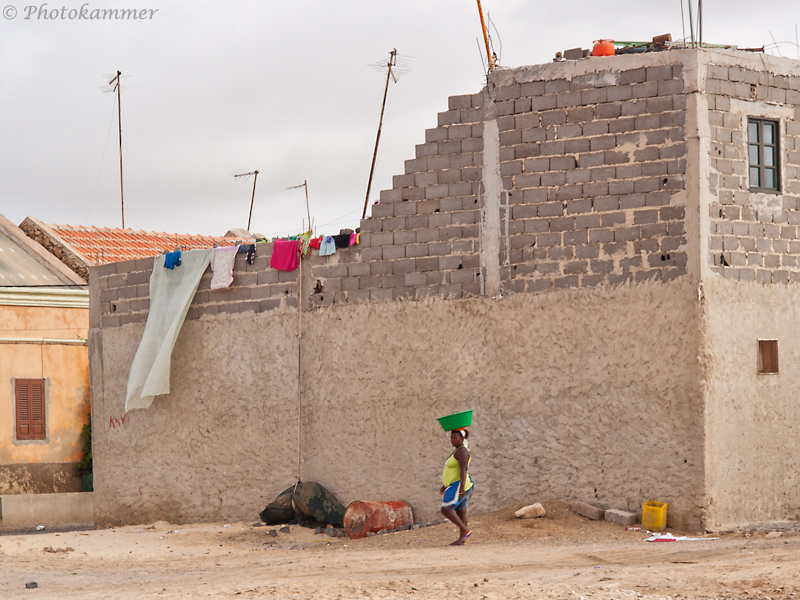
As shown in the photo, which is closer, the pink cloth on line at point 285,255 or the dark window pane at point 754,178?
the dark window pane at point 754,178

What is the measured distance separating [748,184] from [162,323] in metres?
7.51

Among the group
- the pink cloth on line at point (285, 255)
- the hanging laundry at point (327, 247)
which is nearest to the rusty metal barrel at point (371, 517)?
the hanging laundry at point (327, 247)

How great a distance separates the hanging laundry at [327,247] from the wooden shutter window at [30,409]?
8114 mm

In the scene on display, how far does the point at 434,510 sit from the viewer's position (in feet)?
38.6

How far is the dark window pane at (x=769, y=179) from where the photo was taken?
1116 cm

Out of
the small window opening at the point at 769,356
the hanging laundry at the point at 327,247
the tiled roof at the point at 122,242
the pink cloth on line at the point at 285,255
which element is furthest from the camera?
the tiled roof at the point at 122,242

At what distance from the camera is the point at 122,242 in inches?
905

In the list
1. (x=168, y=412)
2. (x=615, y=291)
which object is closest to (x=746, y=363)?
(x=615, y=291)

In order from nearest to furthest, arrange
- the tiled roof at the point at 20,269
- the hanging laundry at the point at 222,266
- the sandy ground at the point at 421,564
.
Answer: the sandy ground at the point at 421,564 < the hanging laundry at the point at 222,266 < the tiled roof at the point at 20,269

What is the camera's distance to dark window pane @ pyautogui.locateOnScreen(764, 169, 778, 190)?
36.6ft

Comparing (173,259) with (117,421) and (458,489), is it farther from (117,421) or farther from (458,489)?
(458,489)

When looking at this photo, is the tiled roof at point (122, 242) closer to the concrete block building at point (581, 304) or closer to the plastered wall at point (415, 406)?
the plastered wall at point (415, 406)

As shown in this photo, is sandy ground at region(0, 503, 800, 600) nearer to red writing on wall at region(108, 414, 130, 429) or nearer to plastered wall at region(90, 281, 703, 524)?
plastered wall at region(90, 281, 703, 524)

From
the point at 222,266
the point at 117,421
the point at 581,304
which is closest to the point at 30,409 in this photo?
the point at 117,421
